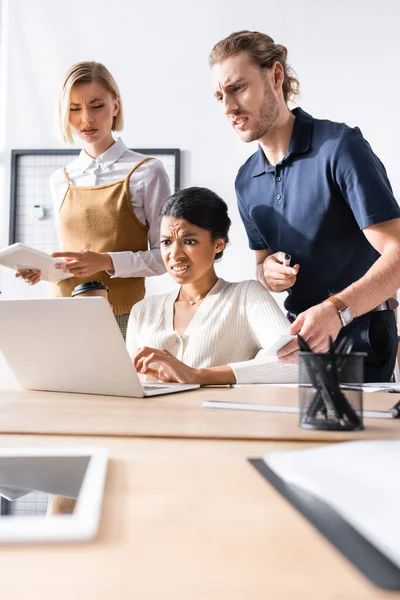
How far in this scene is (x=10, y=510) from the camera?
53 centimetres

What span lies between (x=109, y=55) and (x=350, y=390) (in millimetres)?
3514

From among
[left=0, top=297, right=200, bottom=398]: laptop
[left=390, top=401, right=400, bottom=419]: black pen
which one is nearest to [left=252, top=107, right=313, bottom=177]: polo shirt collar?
[left=0, top=297, right=200, bottom=398]: laptop

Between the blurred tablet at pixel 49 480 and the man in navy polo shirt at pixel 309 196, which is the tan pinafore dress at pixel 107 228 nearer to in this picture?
the man in navy polo shirt at pixel 309 196

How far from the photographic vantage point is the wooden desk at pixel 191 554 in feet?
1.07

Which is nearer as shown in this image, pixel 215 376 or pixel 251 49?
Answer: pixel 215 376

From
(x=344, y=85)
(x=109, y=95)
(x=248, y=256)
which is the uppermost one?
(x=344, y=85)

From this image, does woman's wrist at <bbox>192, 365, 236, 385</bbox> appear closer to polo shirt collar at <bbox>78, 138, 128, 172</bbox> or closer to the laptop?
the laptop

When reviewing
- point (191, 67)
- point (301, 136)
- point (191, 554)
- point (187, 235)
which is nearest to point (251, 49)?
point (301, 136)

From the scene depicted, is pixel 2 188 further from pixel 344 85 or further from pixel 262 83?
pixel 262 83

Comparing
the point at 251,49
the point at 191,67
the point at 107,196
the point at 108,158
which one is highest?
the point at 191,67

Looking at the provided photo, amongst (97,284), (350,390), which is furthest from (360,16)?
(350,390)

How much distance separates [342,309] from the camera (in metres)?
1.41

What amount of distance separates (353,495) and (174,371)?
3.36ft

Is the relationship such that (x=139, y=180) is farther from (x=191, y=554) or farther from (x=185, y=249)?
(x=191, y=554)
